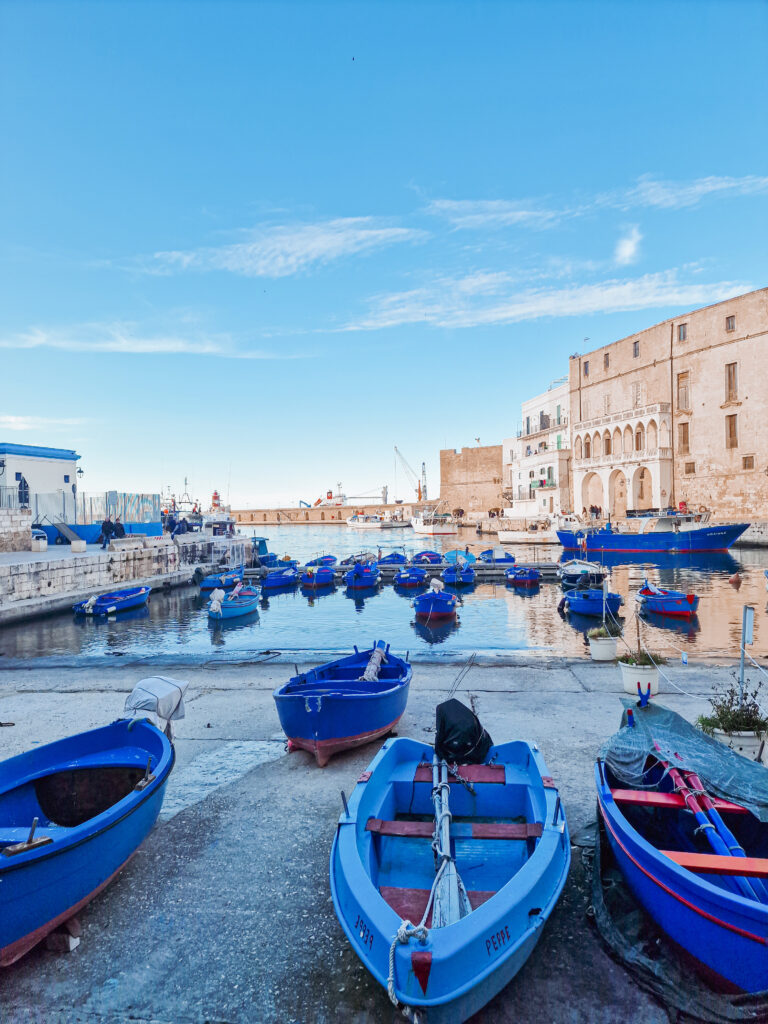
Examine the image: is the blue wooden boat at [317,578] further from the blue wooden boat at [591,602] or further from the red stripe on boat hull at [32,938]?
the red stripe on boat hull at [32,938]

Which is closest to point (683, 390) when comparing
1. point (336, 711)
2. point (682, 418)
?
point (682, 418)

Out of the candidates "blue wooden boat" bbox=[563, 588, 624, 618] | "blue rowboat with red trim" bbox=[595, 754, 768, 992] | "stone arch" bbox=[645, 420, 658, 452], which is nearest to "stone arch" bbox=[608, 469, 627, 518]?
"stone arch" bbox=[645, 420, 658, 452]

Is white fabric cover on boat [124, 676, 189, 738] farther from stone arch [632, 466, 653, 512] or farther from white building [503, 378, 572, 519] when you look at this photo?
white building [503, 378, 572, 519]

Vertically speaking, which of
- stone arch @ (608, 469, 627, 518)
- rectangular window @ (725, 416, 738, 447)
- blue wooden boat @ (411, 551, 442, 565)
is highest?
rectangular window @ (725, 416, 738, 447)

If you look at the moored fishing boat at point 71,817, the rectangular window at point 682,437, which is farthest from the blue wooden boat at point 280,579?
the rectangular window at point 682,437

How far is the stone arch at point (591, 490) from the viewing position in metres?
59.2

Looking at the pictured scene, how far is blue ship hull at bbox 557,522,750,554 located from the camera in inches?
1661

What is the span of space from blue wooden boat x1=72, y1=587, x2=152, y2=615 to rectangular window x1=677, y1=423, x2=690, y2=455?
46.1 meters

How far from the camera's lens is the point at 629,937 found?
3.50 meters

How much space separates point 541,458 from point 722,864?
215 feet

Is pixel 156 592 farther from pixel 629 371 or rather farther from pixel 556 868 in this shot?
pixel 629 371

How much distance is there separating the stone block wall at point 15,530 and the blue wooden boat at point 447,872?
28.6 meters

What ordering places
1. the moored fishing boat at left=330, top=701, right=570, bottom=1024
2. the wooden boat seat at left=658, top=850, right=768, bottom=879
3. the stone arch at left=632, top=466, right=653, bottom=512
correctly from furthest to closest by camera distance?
the stone arch at left=632, top=466, right=653, bottom=512
the wooden boat seat at left=658, top=850, right=768, bottom=879
the moored fishing boat at left=330, top=701, right=570, bottom=1024

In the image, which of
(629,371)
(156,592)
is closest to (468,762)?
(156,592)
